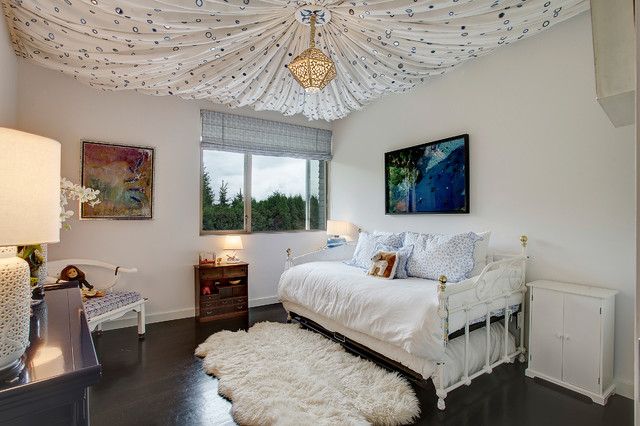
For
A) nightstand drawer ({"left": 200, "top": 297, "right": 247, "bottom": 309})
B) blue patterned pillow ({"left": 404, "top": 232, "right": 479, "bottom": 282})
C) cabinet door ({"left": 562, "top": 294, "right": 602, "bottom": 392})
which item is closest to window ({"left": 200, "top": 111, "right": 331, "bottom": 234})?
nightstand drawer ({"left": 200, "top": 297, "right": 247, "bottom": 309})

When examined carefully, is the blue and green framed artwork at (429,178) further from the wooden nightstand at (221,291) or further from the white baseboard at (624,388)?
the wooden nightstand at (221,291)

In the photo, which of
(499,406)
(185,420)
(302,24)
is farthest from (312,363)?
(302,24)

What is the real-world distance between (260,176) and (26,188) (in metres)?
3.86

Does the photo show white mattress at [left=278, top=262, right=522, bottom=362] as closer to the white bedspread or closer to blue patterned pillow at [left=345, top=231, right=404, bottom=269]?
the white bedspread

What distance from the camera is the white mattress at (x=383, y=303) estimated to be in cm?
209

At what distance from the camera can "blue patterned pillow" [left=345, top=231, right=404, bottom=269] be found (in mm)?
3490

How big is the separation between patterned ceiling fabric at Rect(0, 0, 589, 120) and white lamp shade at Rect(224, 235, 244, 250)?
5.72 feet

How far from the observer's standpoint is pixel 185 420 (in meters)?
2.00

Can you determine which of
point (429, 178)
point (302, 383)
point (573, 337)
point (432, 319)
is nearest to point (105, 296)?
point (302, 383)

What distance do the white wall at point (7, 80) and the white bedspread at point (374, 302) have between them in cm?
279

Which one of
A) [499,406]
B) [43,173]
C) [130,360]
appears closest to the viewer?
[43,173]

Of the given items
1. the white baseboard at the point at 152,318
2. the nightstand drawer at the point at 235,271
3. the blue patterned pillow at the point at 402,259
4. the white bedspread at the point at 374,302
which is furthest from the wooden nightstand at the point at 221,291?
the blue patterned pillow at the point at 402,259

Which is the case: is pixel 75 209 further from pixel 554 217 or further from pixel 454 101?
pixel 554 217

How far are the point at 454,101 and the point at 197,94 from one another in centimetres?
277
